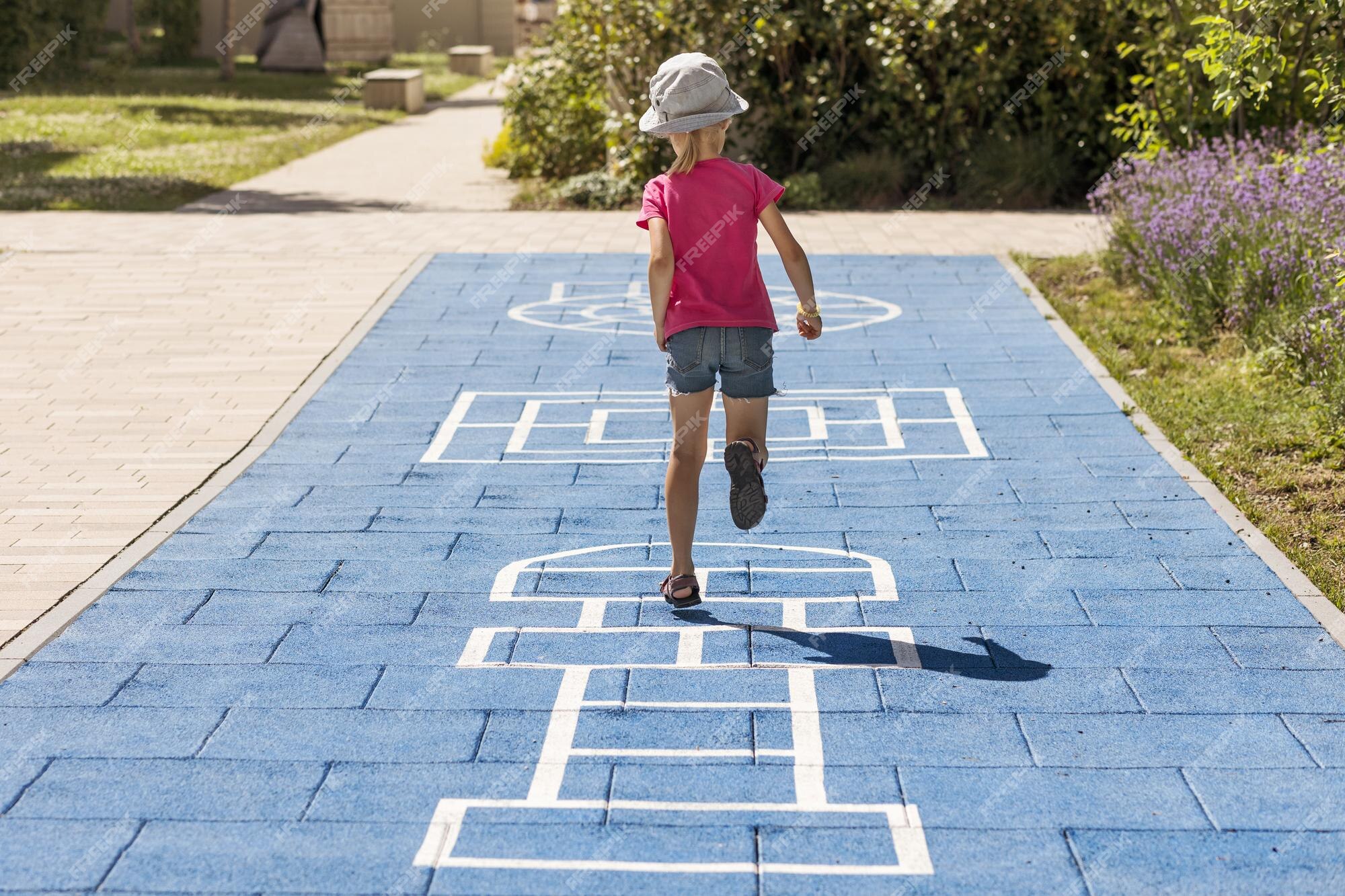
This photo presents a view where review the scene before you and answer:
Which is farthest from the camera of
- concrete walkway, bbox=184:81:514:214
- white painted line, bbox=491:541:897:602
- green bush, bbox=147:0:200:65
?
green bush, bbox=147:0:200:65

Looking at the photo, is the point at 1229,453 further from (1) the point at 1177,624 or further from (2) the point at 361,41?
(2) the point at 361,41

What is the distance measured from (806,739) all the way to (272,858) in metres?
1.55

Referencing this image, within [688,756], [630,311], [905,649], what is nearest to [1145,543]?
[905,649]

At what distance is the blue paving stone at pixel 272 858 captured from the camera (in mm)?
3535

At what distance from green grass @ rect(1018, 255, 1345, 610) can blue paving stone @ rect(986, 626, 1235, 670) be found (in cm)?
72

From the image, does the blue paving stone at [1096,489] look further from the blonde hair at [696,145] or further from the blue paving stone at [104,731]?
the blue paving stone at [104,731]

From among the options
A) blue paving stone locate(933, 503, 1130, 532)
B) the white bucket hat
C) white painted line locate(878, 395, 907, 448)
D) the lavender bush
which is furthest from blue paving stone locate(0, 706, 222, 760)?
the lavender bush

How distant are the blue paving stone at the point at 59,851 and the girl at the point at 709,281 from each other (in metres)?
2.19

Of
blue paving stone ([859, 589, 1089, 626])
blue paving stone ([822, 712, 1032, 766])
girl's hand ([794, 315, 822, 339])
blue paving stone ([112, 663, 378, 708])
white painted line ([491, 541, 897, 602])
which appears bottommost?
white painted line ([491, 541, 897, 602])

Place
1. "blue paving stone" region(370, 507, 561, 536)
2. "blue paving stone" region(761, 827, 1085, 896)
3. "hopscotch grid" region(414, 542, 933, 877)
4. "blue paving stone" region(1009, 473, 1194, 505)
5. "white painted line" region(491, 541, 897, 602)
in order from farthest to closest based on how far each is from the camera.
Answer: "blue paving stone" region(1009, 473, 1194, 505)
"blue paving stone" region(370, 507, 561, 536)
"white painted line" region(491, 541, 897, 602)
"hopscotch grid" region(414, 542, 933, 877)
"blue paving stone" region(761, 827, 1085, 896)

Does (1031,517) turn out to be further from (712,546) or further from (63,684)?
(63,684)

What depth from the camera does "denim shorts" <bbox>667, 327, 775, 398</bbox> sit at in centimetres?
505

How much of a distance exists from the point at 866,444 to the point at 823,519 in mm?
1175

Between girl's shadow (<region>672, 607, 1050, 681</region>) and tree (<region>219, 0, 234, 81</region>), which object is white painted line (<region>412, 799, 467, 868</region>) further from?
tree (<region>219, 0, 234, 81</region>)
